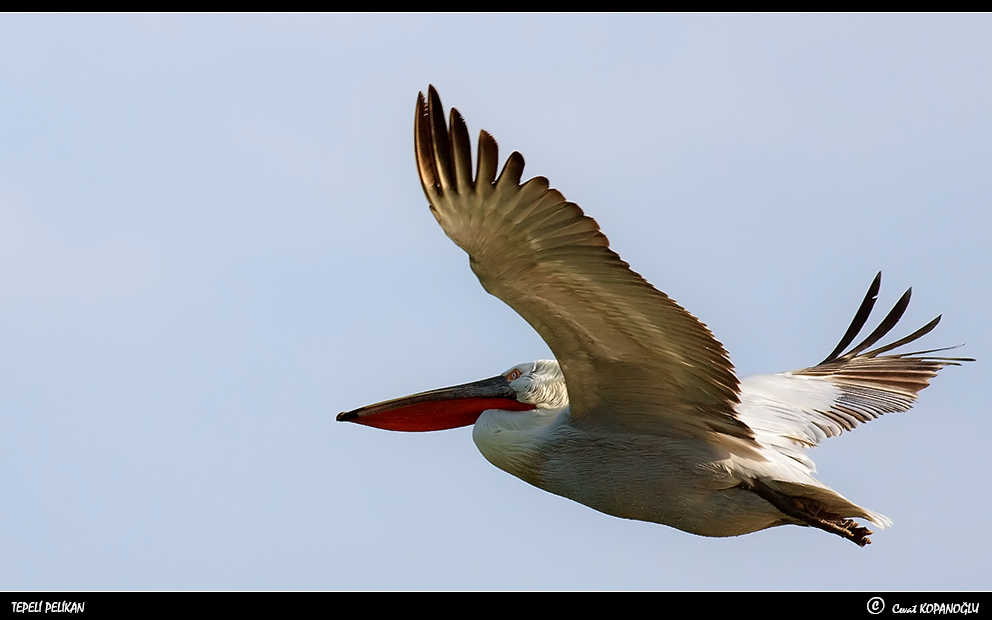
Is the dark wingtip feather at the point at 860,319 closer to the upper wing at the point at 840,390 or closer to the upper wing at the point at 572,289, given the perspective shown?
the upper wing at the point at 840,390

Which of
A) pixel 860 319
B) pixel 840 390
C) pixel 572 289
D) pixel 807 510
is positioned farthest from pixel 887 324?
pixel 572 289

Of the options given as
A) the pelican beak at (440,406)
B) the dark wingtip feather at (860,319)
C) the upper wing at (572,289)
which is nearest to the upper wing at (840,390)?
the dark wingtip feather at (860,319)

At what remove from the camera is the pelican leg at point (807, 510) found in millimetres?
8008

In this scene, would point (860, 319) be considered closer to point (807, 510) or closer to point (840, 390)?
point (840, 390)

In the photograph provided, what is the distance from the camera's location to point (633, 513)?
27.0ft

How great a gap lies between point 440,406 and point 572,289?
7.71 ft

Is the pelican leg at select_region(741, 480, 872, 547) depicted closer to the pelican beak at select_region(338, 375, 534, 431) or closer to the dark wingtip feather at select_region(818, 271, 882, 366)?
the pelican beak at select_region(338, 375, 534, 431)

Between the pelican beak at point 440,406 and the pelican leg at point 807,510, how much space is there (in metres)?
1.63

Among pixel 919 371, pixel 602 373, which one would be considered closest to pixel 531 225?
pixel 602 373

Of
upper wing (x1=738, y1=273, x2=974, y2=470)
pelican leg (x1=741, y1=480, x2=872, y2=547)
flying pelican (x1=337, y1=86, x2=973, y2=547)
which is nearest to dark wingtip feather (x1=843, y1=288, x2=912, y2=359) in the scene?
upper wing (x1=738, y1=273, x2=974, y2=470)

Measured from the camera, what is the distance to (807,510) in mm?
8070

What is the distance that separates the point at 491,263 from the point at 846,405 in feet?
13.8

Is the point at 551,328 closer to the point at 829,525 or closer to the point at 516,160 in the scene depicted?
the point at 516,160

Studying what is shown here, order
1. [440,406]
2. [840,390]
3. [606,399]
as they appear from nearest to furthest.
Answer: [606,399] < [440,406] < [840,390]
